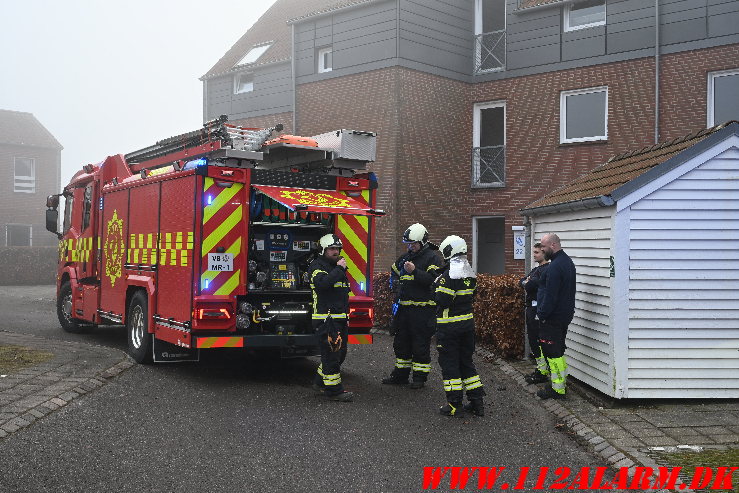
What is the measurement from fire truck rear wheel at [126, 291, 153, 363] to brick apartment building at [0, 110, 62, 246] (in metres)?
31.5

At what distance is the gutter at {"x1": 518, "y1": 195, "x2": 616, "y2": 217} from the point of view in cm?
768

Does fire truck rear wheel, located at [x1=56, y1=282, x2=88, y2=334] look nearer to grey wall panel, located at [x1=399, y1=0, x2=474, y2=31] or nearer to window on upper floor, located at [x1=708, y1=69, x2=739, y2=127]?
grey wall panel, located at [x1=399, y1=0, x2=474, y2=31]

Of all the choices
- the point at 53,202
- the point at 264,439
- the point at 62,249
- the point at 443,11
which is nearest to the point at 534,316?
the point at 264,439

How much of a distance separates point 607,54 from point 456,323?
12.7 meters

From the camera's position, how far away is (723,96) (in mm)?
17016

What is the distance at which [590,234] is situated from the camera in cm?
849

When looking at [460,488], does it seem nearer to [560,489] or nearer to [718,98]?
[560,489]

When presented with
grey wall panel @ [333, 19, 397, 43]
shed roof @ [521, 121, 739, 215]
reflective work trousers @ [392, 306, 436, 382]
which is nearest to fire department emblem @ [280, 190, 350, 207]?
reflective work trousers @ [392, 306, 436, 382]

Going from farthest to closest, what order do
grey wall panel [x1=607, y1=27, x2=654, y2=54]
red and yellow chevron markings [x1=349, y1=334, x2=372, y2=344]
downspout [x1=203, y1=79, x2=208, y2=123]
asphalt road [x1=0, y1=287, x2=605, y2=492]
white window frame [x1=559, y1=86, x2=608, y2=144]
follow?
downspout [x1=203, y1=79, x2=208, y2=123], white window frame [x1=559, y1=86, x2=608, y2=144], grey wall panel [x1=607, y1=27, x2=654, y2=54], red and yellow chevron markings [x1=349, y1=334, x2=372, y2=344], asphalt road [x1=0, y1=287, x2=605, y2=492]

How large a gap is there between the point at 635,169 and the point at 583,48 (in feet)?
36.2

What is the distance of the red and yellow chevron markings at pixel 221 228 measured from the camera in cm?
866

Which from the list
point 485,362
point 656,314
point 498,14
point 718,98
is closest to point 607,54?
point 718,98

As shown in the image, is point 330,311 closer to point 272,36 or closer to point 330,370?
point 330,370

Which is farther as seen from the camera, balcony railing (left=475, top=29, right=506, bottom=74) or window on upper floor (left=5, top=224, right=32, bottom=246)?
window on upper floor (left=5, top=224, right=32, bottom=246)
